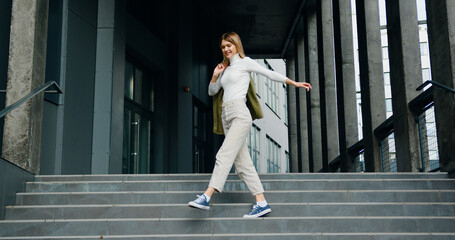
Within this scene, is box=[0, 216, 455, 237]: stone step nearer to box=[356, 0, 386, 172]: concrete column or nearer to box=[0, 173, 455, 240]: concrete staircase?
box=[0, 173, 455, 240]: concrete staircase

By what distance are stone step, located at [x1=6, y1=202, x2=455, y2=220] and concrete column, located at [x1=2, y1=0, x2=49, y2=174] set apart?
1.57m

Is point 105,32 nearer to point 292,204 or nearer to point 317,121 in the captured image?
point 292,204

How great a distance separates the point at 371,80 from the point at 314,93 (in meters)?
8.61

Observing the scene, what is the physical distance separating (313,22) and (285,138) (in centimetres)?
2664

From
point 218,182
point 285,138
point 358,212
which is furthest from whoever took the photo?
point 285,138

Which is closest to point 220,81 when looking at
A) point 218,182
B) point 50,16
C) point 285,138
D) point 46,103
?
point 218,182

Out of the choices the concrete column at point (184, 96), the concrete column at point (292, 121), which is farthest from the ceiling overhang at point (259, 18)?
the concrete column at point (184, 96)

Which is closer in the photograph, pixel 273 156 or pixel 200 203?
pixel 200 203

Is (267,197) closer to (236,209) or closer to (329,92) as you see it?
(236,209)

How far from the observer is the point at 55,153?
34.8 feet

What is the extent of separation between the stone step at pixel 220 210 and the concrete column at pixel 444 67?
5.01 feet

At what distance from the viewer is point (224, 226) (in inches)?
232

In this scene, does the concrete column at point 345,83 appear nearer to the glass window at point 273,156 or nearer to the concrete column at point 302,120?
the concrete column at point 302,120

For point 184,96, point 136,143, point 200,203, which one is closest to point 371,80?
point 136,143
